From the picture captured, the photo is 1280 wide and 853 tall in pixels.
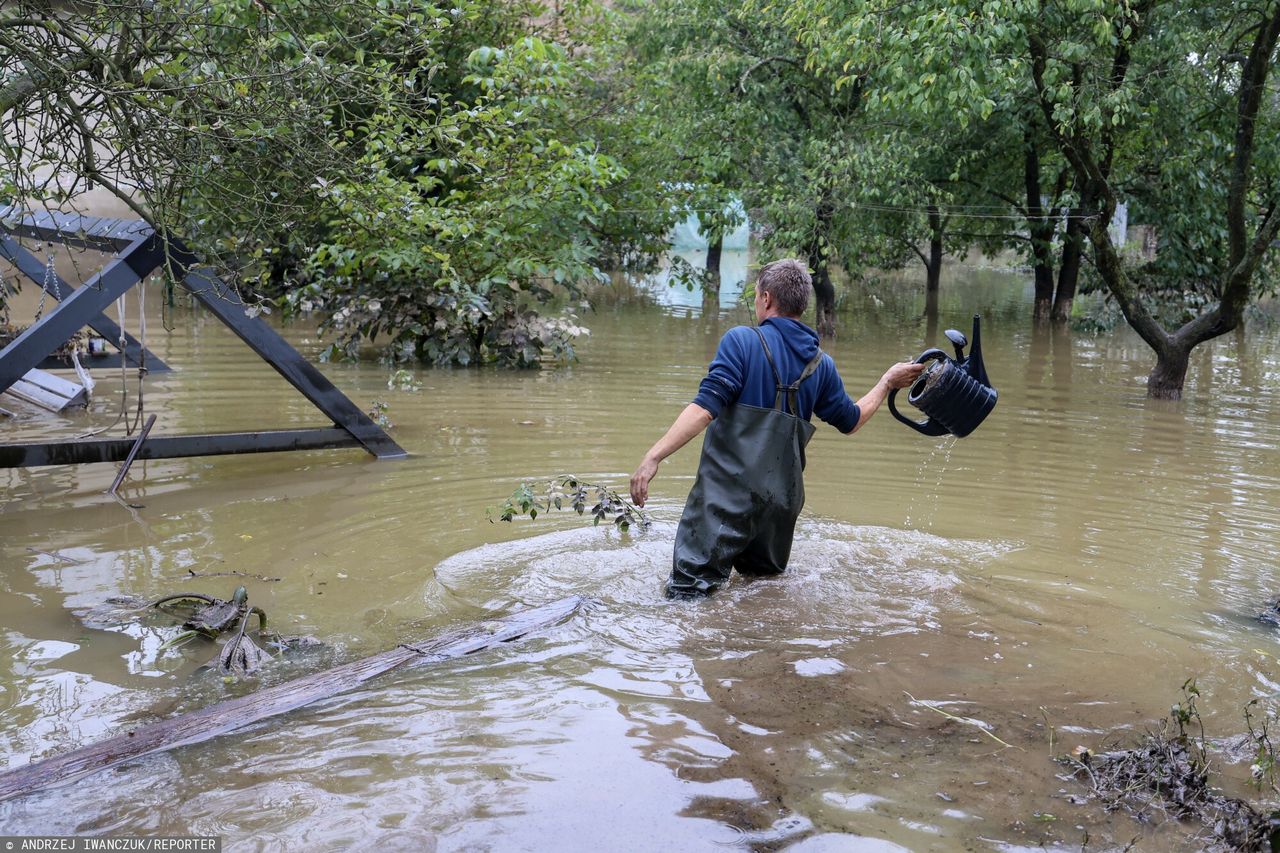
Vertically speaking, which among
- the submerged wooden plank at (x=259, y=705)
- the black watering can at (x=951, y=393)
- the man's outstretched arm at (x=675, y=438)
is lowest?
the submerged wooden plank at (x=259, y=705)

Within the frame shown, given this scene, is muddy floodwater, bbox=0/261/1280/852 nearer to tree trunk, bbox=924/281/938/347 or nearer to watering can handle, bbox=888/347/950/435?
watering can handle, bbox=888/347/950/435

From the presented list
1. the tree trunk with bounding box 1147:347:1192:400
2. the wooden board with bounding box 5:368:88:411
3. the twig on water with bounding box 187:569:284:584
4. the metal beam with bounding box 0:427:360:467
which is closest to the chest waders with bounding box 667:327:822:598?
the twig on water with bounding box 187:569:284:584

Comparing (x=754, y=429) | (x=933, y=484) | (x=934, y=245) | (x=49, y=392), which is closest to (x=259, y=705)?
(x=754, y=429)

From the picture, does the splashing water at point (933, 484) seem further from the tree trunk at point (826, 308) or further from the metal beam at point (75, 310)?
the tree trunk at point (826, 308)

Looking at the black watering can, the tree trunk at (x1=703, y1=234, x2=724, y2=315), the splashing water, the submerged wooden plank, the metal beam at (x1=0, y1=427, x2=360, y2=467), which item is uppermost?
the tree trunk at (x1=703, y1=234, x2=724, y2=315)

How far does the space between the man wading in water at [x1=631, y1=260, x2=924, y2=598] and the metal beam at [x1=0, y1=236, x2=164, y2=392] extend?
4.21 meters

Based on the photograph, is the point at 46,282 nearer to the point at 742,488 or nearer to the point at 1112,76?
the point at 742,488

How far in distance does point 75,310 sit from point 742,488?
4796 millimetres

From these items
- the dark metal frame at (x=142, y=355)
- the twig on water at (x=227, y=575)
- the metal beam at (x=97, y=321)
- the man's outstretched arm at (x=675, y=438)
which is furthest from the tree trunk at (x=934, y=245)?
the twig on water at (x=227, y=575)

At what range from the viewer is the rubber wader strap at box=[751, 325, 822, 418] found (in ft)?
16.4

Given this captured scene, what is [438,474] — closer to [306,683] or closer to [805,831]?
[306,683]

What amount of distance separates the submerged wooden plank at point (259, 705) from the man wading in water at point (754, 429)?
0.76 meters

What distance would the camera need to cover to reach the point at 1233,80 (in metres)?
14.2

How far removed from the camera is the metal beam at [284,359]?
7.39 meters
